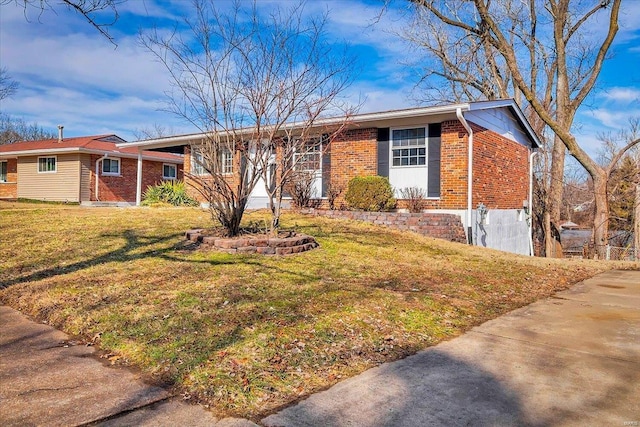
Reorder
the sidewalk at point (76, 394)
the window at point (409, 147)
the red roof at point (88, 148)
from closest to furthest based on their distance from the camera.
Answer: the sidewalk at point (76, 394)
the window at point (409, 147)
the red roof at point (88, 148)

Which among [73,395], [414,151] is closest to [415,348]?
[73,395]

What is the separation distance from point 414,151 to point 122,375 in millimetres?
11103

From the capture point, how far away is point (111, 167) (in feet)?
75.5

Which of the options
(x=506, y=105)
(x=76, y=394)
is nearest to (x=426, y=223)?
(x=506, y=105)

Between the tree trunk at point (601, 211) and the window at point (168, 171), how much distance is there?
1987cm

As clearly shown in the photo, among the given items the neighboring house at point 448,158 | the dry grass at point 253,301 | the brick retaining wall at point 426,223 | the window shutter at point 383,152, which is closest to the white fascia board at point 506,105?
the neighboring house at point 448,158

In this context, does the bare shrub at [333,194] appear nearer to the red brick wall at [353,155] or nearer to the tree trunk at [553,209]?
the red brick wall at [353,155]

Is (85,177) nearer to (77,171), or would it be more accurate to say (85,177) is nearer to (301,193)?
(77,171)

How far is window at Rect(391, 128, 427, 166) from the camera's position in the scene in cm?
1302

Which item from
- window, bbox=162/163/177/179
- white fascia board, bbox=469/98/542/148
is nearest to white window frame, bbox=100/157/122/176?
window, bbox=162/163/177/179

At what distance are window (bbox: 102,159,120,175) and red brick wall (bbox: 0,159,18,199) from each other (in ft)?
17.3

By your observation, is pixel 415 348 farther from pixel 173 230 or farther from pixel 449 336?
pixel 173 230

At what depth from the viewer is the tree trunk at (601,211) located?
51.1ft

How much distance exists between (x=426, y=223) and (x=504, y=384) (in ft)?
27.7
